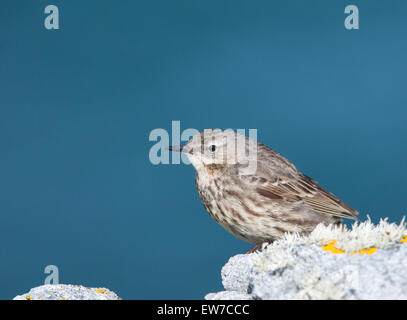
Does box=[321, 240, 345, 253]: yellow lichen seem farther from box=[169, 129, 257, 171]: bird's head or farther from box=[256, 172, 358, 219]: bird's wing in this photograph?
box=[169, 129, 257, 171]: bird's head

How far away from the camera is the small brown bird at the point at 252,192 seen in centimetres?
865

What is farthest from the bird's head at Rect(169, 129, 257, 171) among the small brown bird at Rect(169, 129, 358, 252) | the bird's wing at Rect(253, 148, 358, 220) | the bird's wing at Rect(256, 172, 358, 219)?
the bird's wing at Rect(256, 172, 358, 219)

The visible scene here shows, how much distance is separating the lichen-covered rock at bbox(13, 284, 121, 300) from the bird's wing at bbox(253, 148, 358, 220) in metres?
2.93

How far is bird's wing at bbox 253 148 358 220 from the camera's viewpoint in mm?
9031

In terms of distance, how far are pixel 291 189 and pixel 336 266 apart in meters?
3.53

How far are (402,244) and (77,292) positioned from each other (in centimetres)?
404

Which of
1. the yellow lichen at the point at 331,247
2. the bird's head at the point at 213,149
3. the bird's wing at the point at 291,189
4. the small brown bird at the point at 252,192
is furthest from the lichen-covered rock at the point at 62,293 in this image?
the yellow lichen at the point at 331,247

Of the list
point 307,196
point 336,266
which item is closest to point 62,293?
point 336,266

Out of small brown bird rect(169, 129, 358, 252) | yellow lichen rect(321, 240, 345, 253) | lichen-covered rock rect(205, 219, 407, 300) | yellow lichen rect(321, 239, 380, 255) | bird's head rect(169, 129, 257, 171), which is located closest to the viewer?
lichen-covered rock rect(205, 219, 407, 300)
